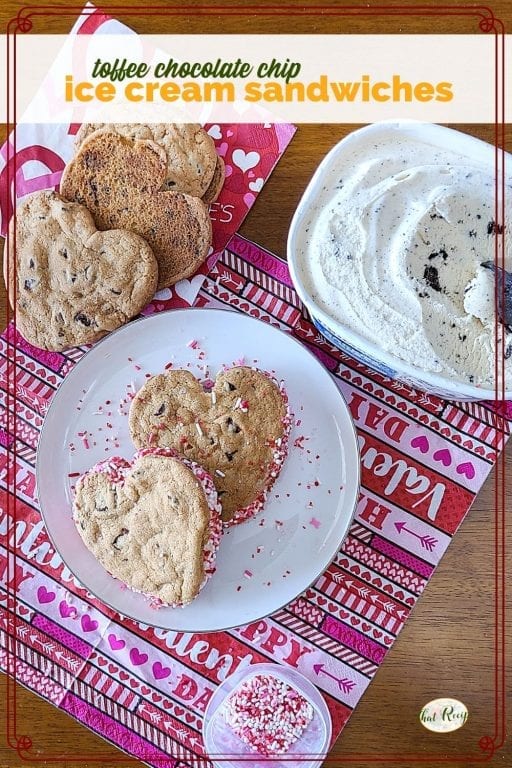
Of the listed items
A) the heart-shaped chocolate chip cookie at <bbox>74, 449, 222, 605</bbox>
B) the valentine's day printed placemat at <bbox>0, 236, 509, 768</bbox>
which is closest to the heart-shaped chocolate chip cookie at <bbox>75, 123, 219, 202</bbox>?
the valentine's day printed placemat at <bbox>0, 236, 509, 768</bbox>

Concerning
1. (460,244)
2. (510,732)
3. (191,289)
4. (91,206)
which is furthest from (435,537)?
(91,206)

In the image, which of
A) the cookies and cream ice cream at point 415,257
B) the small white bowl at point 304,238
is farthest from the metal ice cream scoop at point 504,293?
the small white bowl at point 304,238

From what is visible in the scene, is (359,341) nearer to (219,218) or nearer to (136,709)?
(219,218)

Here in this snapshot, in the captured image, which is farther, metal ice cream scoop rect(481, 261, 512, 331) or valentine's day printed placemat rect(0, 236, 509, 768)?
valentine's day printed placemat rect(0, 236, 509, 768)

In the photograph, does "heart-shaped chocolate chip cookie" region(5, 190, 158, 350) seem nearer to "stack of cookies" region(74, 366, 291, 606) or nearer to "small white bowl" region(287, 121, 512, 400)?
"stack of cookies" region(74, 366, 291, 606)

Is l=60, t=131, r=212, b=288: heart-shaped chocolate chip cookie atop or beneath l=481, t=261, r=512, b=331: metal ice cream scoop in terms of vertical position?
beneath

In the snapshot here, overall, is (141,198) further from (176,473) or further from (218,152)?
(176,473)

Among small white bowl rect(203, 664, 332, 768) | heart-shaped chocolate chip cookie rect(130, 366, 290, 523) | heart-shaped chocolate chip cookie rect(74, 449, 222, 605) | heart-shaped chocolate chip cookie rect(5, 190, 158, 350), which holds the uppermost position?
heart-shaped chocolate chip cookie rect(5, 190, 158, 350)
